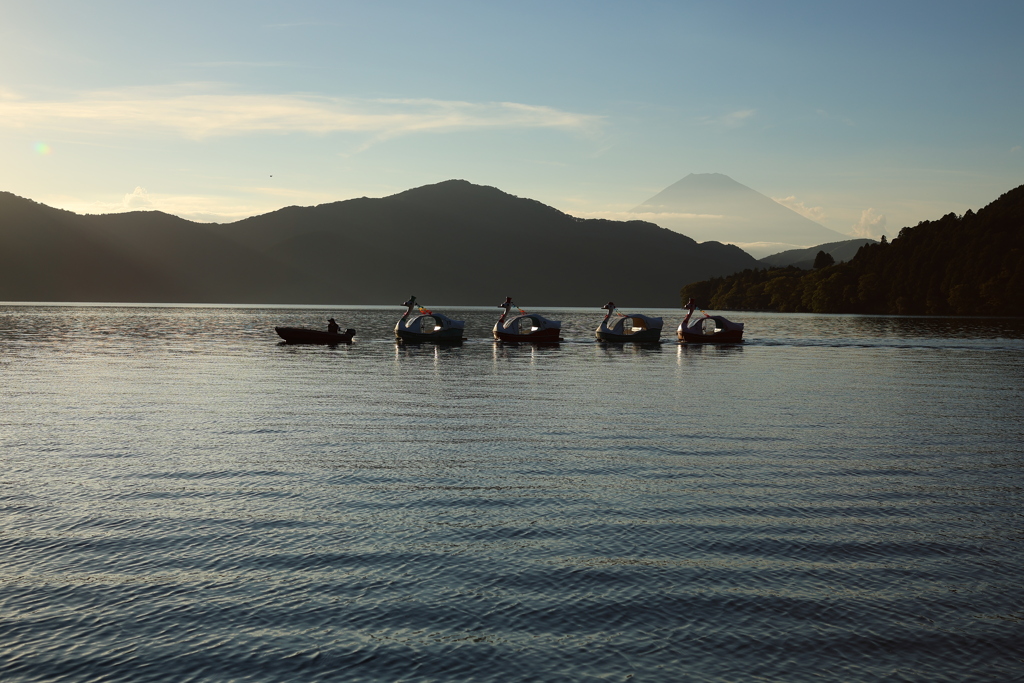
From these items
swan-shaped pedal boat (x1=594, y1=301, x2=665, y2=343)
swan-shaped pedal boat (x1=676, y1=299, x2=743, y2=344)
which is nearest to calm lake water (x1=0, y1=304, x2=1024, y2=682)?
swan-shaped pedal boat (x1=594, y1=301, x2=665, y2=343)

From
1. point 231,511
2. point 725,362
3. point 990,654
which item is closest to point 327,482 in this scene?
point 231,511

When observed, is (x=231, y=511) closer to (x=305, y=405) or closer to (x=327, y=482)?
(x=327, y=482)

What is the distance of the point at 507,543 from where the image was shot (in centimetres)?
1191

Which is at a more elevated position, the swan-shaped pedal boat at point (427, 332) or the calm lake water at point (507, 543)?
the swan-shaped pedal boat at point (427, 332)

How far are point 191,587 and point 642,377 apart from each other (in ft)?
113

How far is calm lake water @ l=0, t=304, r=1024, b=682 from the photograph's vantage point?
8.22 metres

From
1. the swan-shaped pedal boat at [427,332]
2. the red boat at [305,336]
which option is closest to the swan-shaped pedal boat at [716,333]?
the swan-shaped pedal boat at [427,332]

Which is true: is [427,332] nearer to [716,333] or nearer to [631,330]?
[631,330]

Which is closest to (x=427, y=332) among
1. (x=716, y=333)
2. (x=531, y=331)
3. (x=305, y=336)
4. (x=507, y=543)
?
(x=531, y=331)

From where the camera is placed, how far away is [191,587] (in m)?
9.95

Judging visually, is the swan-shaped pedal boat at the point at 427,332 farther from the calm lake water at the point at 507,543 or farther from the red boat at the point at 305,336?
the calm lake water at the point at 507,543

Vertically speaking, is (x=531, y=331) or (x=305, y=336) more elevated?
(x=531, y=331)

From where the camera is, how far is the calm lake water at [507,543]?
8.22 meters

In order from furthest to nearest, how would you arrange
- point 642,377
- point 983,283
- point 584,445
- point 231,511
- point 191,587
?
point 983,283, point 642,377, point 584,445, point 231,511, point 191,587
